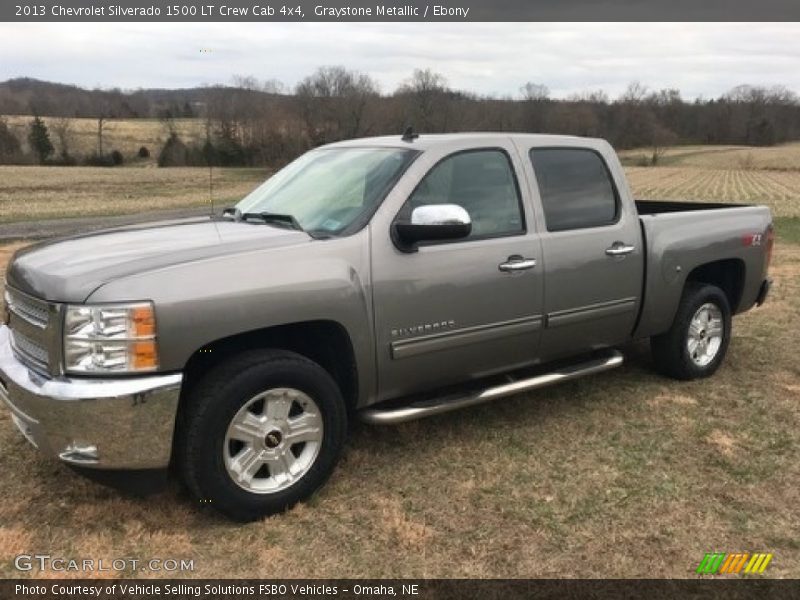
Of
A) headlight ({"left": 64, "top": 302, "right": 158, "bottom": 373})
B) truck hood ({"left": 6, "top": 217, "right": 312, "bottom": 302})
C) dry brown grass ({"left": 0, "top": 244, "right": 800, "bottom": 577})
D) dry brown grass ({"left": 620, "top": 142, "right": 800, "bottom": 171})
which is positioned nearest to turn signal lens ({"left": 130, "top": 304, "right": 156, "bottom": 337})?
headlight ({"left": 64, "top": 302, "right": 158, "bottom": 373})

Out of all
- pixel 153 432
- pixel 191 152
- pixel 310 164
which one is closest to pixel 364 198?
pixel 310 164

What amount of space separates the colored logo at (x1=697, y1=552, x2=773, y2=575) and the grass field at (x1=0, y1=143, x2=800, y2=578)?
4 centimetres

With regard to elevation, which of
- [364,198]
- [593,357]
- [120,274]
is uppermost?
[364,198]

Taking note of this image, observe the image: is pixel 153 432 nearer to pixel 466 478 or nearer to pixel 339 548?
pixel 339 548

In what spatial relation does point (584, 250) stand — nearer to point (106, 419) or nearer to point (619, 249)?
point (619, 249)

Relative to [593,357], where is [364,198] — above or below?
above

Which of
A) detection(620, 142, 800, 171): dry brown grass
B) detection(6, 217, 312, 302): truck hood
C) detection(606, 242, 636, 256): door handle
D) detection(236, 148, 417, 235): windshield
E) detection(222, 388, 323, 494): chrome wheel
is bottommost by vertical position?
detection(222, 388, 323, 494): chrome wheel

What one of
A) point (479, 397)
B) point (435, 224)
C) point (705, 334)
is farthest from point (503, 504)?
point (705, 334)

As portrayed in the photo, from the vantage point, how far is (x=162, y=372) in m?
3.05

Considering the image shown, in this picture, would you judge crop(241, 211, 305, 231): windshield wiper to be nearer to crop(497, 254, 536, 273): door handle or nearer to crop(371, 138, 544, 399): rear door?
crop(371, 138, 544, 399): rear door

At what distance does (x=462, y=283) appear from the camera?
3.91 metres

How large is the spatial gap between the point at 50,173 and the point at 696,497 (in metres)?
51.8

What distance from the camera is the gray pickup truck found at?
3.03 metres

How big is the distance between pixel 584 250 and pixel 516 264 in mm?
609
